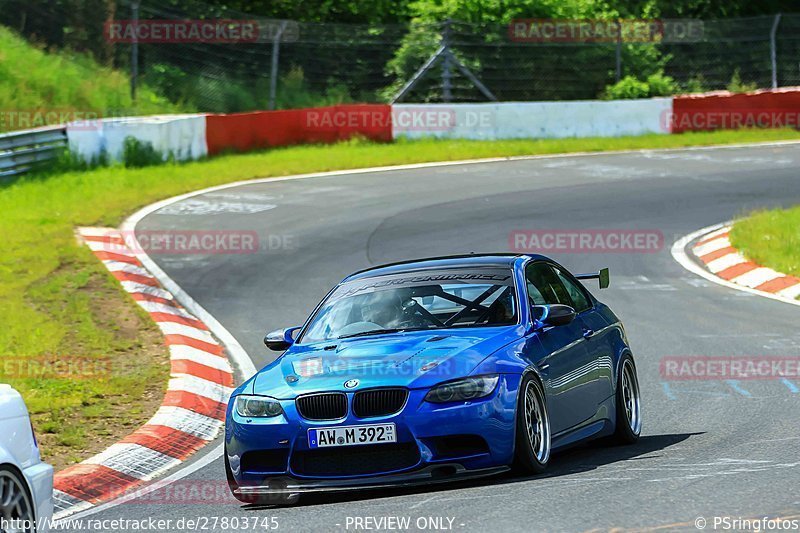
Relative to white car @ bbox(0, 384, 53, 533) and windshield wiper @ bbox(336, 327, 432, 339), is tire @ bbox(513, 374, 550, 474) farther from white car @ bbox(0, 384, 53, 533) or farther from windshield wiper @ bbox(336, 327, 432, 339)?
white car @ bbox(0, 384, 53, 533)

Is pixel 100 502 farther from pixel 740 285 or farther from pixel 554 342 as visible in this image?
pixel 740 285

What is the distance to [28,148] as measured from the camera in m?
23.2

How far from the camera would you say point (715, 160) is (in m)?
26.7

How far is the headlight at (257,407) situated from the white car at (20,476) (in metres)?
1.54

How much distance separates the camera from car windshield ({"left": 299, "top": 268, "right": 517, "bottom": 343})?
8.55 meters

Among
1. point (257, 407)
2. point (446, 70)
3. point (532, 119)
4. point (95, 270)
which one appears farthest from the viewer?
point (446, 70)

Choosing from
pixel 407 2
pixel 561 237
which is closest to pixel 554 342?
pixel 561 237

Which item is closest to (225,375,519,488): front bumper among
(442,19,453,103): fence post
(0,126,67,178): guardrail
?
(0,126,67,178): guardrail

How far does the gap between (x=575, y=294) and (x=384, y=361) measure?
234 centimetres

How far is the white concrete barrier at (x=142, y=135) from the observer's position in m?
24.2

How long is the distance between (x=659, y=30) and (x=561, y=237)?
1860cm
